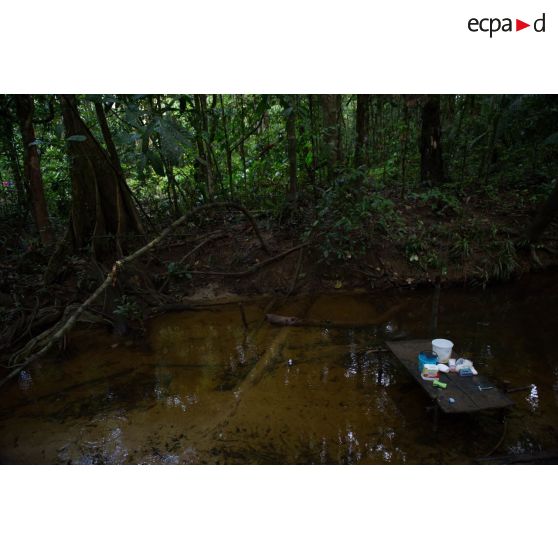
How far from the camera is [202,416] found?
13.0 feet

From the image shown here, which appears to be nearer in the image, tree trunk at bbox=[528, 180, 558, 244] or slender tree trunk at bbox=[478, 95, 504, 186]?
tree trunk at bbox=[528, 180, 558, 244]

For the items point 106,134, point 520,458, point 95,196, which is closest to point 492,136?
point 520,458

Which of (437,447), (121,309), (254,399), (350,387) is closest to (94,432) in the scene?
(254,399)

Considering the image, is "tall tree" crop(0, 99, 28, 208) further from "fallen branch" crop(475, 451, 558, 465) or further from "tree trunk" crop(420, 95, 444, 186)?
"fallen branch" crop(475, 451, 558, 465)

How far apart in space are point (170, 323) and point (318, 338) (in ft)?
7.49

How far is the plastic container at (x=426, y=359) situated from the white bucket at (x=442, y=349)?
0.15ft

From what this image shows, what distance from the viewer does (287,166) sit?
26.4 feet

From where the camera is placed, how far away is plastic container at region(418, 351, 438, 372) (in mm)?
3740

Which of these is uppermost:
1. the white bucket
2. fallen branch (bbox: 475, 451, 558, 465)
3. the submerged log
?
the white bucket

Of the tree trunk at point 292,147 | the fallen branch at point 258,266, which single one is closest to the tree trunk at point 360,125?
the tree trunk at point 292,147

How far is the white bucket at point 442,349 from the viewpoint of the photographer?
3.73m

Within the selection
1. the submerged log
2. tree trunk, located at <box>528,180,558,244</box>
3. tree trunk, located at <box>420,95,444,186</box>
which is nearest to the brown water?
the submerged log

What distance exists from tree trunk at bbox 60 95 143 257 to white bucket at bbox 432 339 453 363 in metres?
4.63

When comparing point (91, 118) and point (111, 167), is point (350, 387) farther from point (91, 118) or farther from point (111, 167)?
point (91, 118)
